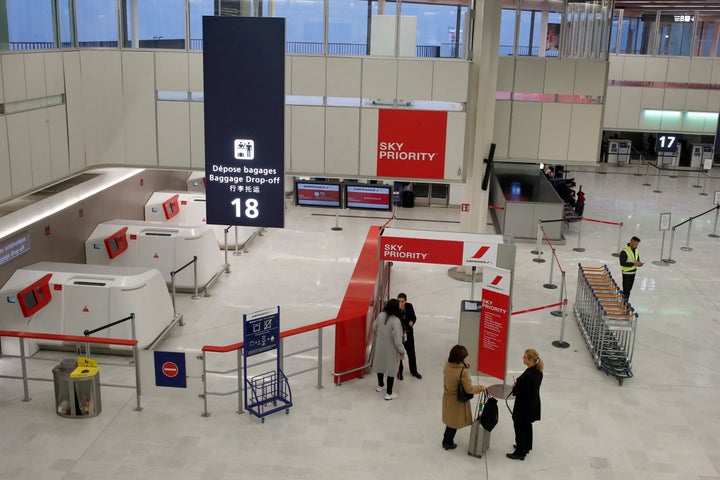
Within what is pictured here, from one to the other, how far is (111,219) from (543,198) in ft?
36.4

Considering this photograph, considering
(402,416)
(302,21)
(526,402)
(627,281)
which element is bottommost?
(402,416)

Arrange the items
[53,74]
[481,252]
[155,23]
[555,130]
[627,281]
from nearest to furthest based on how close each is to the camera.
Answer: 1. [481,252]
2. [53,74]
3. [155,23]
4. [627,281]
5. [555,130]

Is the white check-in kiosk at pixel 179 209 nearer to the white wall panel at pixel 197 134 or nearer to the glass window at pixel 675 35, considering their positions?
the white wall panel at pixel 197 134

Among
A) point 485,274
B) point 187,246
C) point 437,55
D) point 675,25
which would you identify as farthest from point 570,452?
point 675,25

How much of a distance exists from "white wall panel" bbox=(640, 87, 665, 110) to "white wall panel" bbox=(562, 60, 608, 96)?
14.2 metres

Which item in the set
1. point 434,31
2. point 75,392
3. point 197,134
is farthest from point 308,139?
point 75,392

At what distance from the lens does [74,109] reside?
12773 mm

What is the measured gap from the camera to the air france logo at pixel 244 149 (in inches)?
373

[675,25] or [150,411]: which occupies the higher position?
[675,25]

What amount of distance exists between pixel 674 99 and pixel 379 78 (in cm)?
1994

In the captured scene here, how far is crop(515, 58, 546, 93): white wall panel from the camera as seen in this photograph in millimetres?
16578

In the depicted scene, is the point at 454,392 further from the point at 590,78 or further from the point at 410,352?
the point at 590,78

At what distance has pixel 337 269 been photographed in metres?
16.8

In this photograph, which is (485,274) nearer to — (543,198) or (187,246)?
(187,246)
